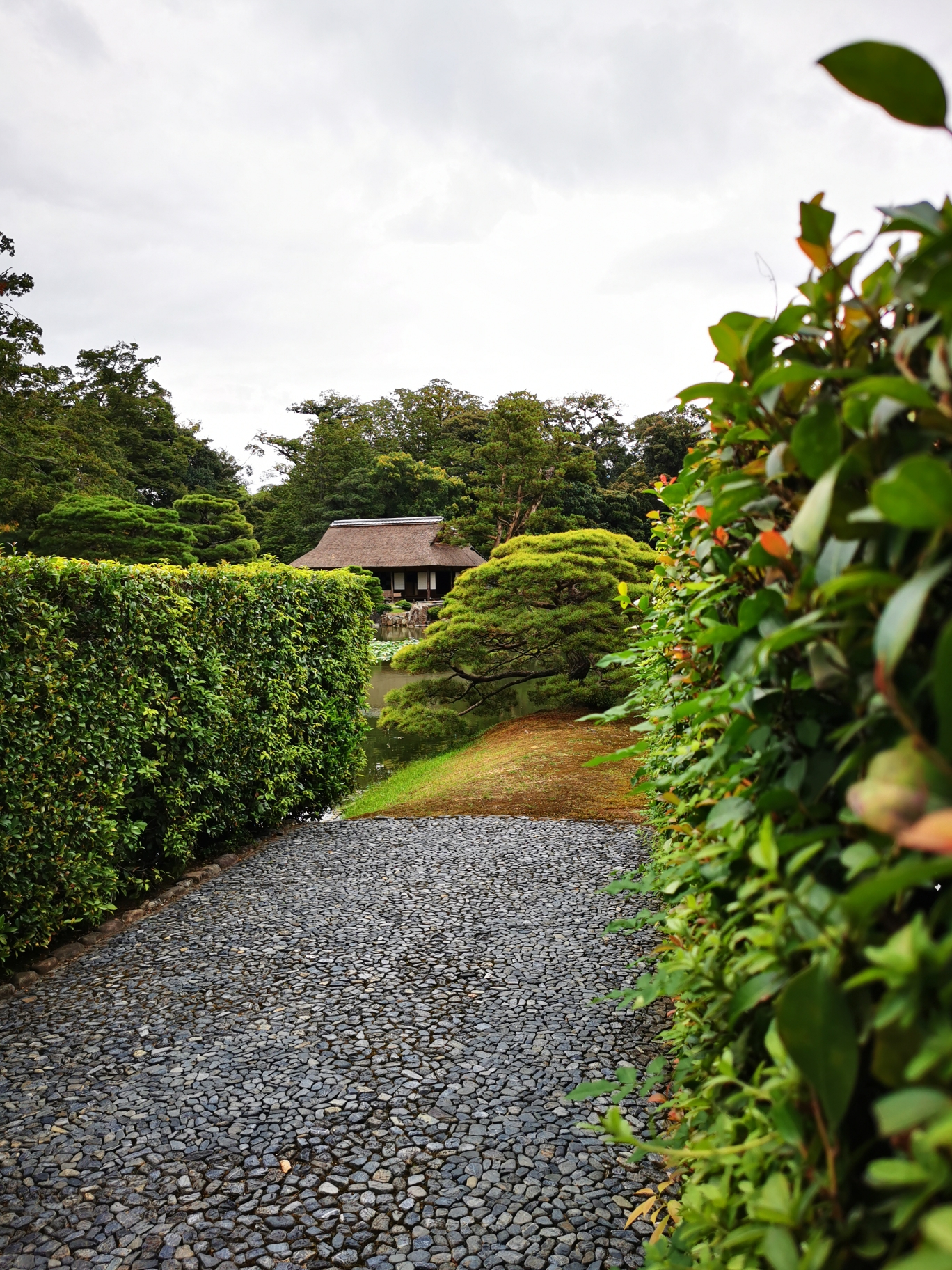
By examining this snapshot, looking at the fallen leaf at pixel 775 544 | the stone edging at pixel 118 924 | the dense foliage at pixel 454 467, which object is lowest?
the stone edging at pixel 118 924

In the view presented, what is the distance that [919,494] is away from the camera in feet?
1.40

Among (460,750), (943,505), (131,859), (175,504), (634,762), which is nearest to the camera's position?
(943,505)

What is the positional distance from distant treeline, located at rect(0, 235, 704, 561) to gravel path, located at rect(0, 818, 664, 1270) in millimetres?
16517

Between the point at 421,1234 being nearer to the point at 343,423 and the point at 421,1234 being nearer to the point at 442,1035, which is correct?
the point at 442,1035

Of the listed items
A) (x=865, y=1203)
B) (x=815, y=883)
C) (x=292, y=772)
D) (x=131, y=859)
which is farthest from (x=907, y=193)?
(x=292, y=772)

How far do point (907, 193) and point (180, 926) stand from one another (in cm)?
461

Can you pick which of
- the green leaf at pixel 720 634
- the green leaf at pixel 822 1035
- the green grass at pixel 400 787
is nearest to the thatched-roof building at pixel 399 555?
the green grass at pixel 400 787

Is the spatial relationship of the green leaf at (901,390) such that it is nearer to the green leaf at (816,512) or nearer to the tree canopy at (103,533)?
the green leaf at (816,512)

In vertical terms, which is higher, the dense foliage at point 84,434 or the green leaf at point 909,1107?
the dense foliage at point 84,434

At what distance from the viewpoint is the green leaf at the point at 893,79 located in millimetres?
529

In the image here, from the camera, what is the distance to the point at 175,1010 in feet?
10.6

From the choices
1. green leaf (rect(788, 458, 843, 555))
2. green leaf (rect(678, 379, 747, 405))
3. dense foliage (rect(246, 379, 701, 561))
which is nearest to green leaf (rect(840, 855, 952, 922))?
green leaf (rect(788, 458, 843, 555))

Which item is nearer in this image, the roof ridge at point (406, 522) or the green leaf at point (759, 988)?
the green leaf at point (759, 988)

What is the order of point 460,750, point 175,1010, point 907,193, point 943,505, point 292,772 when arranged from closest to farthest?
point 943,505 < point 907,193 < point 175,1010 < point 292,772 < point 460,750
